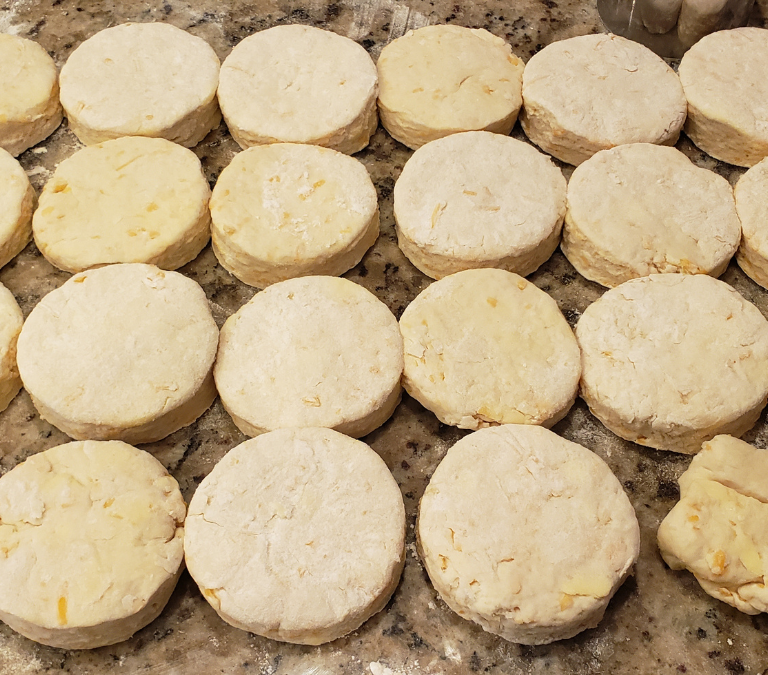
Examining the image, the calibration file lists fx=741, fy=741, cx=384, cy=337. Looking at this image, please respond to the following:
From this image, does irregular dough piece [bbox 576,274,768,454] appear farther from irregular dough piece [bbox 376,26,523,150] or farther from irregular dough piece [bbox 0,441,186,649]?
irregular dough piece [bbox 0,441,186,649]

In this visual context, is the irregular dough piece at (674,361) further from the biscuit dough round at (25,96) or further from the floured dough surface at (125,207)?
the biscuit dough round at (25,96)

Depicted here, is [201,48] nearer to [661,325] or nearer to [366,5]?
[366,5]

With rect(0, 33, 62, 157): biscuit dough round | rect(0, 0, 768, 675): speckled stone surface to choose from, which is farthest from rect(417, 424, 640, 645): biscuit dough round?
rect(0, 33, 62, 157): biscuit dough round

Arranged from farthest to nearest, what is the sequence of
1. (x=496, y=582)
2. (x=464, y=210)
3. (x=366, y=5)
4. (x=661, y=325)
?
(x=366, y=5), (x=464, y=210), (x=661, y=325), (x=496, y=582)

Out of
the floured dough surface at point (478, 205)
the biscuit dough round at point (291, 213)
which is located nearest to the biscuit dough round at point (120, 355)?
the biscuit dough round at point (291, 213)

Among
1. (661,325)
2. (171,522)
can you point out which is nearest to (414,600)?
(171,522)

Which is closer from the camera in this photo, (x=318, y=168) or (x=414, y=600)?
(x=414, y=600)

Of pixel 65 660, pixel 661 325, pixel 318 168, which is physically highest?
pixel 318 168

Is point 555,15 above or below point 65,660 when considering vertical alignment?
above
